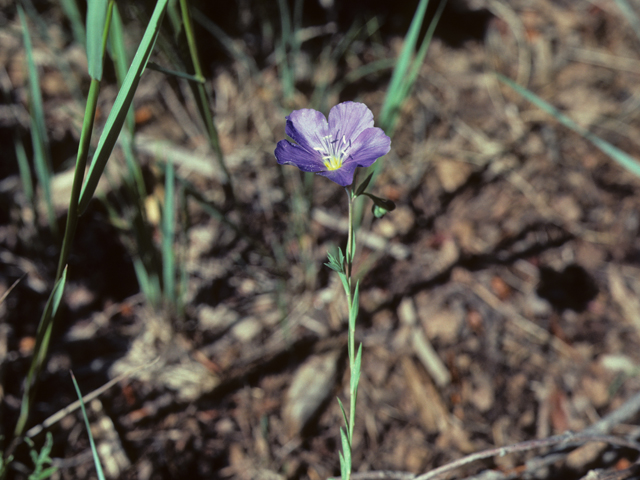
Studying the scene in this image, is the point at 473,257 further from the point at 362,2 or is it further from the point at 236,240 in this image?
the point at 362,2

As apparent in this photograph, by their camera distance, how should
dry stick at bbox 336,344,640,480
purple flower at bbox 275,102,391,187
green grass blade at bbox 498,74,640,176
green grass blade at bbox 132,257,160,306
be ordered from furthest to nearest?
green grass blade at bbox 132,257,160,306 → green grass blade at bbox 498,74,640,176 → dry stick at bbox 336,344,640,480 → purple flower at bbox 275,102,391,187

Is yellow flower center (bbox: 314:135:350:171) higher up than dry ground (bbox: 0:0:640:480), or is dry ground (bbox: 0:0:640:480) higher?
yellow flower center (bbox: 314:135:350:171)

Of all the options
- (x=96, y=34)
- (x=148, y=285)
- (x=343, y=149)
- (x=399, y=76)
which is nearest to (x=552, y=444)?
(x=343, y=149)

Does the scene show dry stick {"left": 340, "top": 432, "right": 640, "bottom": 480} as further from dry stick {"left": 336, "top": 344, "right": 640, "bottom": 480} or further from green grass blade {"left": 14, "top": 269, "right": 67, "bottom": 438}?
green grass blade {"left": 14, "top": 269, "right": 67, "bottom": 438}

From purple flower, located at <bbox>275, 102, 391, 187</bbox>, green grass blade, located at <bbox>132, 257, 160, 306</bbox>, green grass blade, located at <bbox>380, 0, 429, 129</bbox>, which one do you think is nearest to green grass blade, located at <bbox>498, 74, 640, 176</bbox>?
green grass blade, located at <bbox>380, 0, 429, 129</bbox>

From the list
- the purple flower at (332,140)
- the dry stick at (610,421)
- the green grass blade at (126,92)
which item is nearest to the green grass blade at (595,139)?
the purple flower at (332,140)

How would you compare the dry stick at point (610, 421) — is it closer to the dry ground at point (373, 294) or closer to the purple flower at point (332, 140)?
the dry ground at point (373, 294)

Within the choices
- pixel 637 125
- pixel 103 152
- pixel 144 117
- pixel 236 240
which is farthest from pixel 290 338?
pixel 637 125

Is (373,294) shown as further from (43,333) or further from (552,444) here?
(43,333)
